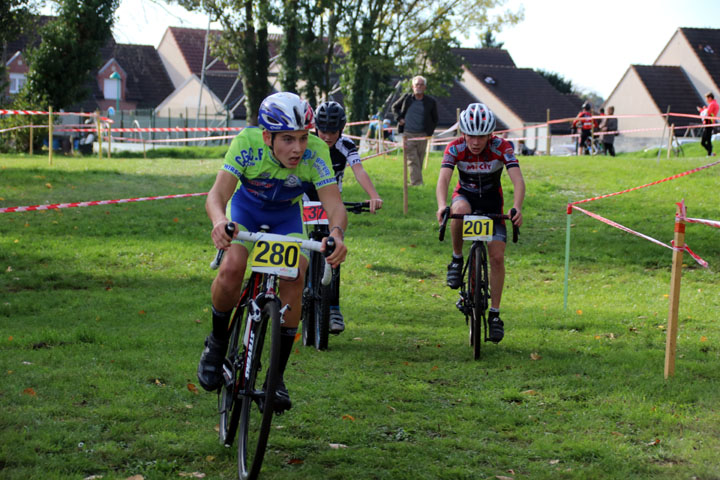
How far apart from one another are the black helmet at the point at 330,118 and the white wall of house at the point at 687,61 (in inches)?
2273

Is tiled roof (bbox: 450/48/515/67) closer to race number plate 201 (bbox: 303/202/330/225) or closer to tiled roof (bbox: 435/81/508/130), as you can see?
tiled roof (bbox: 435/81/508/130)

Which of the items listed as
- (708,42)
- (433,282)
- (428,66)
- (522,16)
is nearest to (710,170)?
(433,282)

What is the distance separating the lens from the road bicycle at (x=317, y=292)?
783 centimetres

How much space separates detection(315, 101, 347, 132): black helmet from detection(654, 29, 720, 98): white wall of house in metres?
57.7

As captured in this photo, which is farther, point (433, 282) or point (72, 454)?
point (433, 282)

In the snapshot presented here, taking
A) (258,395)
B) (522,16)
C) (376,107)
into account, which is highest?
(522,16)

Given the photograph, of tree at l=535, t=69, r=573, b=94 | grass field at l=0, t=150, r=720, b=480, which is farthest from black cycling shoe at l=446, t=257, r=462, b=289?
tree at l=535, t=69, r=573, b=94

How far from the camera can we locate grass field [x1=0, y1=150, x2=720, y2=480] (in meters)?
5.03

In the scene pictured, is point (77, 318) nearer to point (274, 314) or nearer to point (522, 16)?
point (274, 314)

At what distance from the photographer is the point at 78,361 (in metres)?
6.98

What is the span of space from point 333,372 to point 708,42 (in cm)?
6272

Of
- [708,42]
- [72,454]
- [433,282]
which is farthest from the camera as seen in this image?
[708,42]

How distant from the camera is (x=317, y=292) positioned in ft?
26.0

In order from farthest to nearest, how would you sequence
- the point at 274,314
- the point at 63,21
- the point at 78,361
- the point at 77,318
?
the point at 63,21 → the point at 77,318 → the point at 78,361 → the point at 274,314
